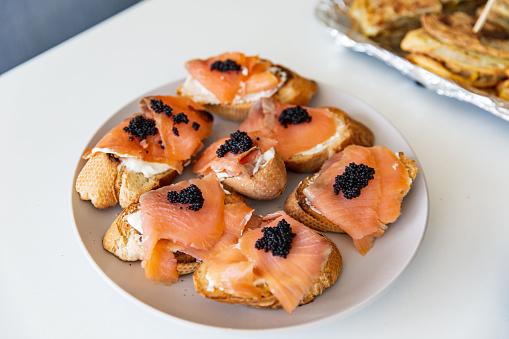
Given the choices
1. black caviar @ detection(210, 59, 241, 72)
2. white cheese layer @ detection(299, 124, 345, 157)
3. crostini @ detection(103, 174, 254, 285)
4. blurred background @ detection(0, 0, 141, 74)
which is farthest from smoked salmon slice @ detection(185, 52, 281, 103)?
blurred background @ detection(0, 0, 141, 74)

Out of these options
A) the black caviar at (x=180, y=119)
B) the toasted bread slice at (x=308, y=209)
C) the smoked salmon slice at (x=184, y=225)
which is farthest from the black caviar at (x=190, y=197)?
the black caviar at (x=180, y=119)

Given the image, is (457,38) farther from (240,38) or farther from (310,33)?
(240,38)

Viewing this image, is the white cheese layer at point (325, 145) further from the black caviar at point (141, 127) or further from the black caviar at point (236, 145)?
the black caviar at point (141, 127)

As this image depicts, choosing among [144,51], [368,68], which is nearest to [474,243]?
[368,68]

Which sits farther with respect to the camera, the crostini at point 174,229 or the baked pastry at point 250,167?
the baked pastry at point 250,167

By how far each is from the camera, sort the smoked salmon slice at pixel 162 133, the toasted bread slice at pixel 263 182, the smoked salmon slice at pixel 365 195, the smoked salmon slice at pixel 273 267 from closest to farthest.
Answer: the smoked salmon slice at pixel 273 267
the smoked salmon slice at pixel 365 195
the toasted bread slice at pixel 263 182
the smoked salmon slice at pixel 162 133

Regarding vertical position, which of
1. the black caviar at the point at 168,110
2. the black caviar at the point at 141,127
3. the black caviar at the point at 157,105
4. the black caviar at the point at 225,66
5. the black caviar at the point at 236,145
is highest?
the black caviar at the point at 225,66

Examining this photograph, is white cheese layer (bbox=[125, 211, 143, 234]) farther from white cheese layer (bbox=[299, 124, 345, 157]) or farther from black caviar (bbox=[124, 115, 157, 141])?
white cheese layer (bbox=[299, 124, 345, 157])
